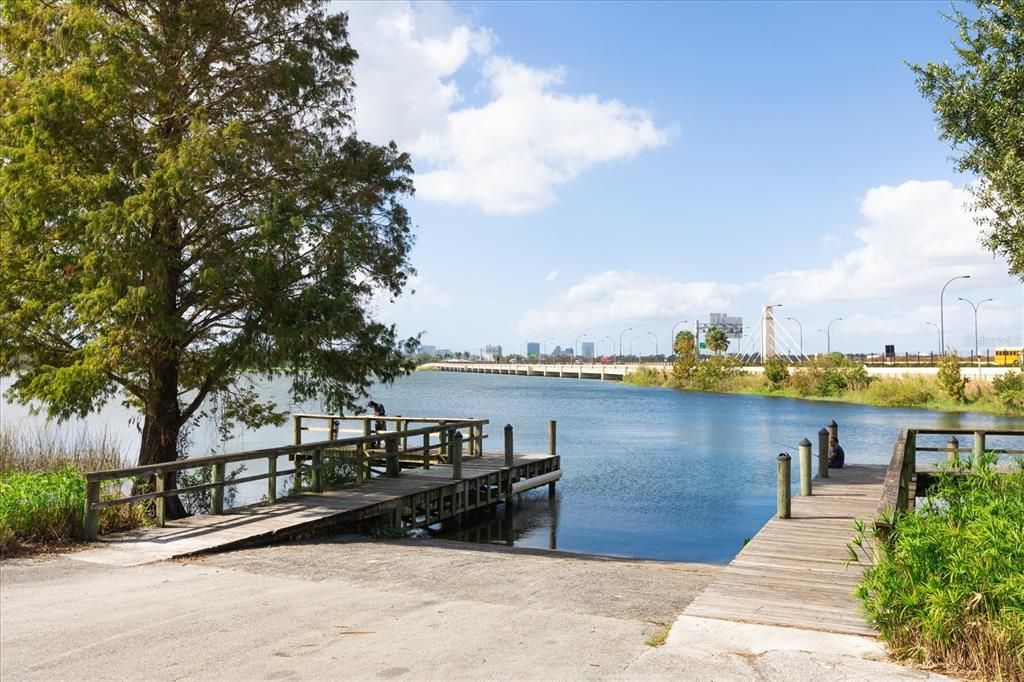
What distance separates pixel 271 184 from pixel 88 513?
7.57 meters

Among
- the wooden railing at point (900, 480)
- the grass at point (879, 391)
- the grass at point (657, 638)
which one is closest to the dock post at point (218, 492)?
the grass at point (657, 638)

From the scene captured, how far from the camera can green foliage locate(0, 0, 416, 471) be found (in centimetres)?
1467

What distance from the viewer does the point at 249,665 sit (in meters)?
6.96

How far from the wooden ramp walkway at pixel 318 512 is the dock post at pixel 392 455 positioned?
0.86ft

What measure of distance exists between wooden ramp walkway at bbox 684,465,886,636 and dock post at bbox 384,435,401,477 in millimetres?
9217

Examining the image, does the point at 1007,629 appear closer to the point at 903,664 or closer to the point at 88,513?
the point at 903,664

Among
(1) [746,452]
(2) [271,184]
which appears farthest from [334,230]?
(1) [746,452]

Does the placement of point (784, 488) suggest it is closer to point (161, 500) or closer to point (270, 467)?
point (270, 467)

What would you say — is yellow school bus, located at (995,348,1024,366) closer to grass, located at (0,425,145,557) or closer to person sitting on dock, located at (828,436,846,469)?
person sitting on dock, located at (828,436,846,469)

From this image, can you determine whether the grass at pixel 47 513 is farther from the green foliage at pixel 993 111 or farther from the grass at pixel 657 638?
the green foliage at pixel 993 111

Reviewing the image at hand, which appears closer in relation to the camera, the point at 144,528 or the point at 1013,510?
the point at 1013,510

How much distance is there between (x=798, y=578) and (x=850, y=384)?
74339mm

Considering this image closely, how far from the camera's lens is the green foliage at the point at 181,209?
1467 centimetres

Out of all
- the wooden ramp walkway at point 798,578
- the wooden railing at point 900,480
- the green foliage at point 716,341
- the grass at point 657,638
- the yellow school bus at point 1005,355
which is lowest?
the wooden ramp walkway at point 798,578
